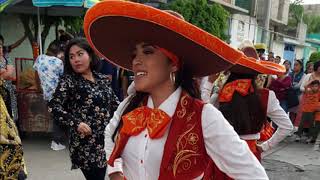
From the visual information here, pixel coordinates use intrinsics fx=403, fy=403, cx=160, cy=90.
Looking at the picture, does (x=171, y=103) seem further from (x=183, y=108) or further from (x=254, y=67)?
(x=254, y=67)

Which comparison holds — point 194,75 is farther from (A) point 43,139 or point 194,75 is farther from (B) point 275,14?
(B) point 275,14

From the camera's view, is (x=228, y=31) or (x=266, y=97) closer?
(x=266, y=97)

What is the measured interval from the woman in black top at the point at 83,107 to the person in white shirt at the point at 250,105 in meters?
0.97

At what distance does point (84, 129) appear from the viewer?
2.94m

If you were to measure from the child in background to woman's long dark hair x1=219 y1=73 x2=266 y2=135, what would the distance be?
Result: 520 centimetres

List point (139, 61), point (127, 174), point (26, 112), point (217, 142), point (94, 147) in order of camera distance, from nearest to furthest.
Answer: point (217, 142), point (139, 61), point (127, 174), point (94, 147), point (26, 112)

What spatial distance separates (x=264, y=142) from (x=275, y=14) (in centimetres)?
3222

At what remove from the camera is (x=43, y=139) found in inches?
262

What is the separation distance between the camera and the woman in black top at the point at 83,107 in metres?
2.97

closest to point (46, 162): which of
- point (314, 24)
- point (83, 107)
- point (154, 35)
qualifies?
point (83, 107)

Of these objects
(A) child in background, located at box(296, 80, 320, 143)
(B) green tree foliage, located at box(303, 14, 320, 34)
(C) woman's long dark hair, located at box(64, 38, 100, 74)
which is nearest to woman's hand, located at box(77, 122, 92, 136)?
(C) woman's long dark hair, located at box(64, 38, 100, 74)

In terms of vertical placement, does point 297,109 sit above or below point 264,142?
below

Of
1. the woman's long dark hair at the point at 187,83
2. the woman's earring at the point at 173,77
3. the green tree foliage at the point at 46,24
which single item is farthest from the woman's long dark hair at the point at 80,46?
the green tree foliage at the point at 46,24

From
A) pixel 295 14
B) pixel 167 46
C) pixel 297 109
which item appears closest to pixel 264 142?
pixel 167 46
